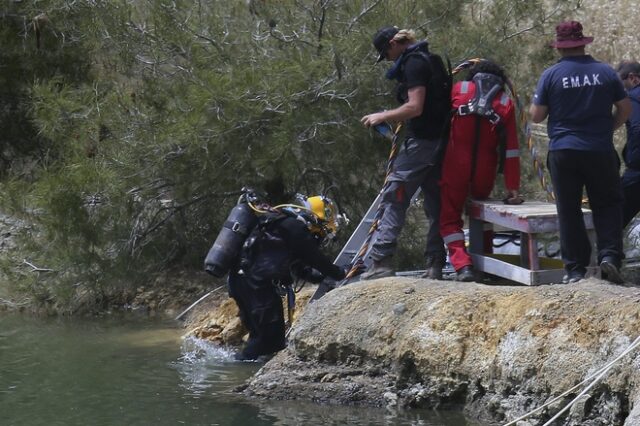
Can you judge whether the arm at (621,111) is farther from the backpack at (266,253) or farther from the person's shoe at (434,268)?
the backpack at (266,253)

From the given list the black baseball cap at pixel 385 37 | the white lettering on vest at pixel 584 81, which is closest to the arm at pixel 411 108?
the black baseball cap at pixel 385 37

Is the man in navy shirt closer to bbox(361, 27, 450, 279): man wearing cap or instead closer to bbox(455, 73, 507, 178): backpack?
bbox(455, 73, 507, 178): backpack

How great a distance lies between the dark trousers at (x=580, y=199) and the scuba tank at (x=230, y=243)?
2480 millimetres

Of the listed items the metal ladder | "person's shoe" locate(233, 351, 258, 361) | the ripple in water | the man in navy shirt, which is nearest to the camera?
the man in navy shirt

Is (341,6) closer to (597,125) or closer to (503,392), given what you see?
(597,125)

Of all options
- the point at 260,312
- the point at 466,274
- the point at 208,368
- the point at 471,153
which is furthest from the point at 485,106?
the point at 208,368

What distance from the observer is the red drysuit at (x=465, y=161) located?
26.1 feet

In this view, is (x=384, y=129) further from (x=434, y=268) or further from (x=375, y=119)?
(x=434, y=268)

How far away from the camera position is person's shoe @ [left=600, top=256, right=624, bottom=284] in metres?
7.07

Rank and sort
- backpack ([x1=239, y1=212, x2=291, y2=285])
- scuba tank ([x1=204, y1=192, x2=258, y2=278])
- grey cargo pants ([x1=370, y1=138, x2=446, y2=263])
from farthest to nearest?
1. backpack ([x1=239, y1=212, x2=291, y2=285])
2. scuba tank ([x1=204, y1=192, x2=258, y2=278])
3. grey cargo pants ([x1=370, y1=138, x2=446, y2=263])

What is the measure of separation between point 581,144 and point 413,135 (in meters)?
1.37

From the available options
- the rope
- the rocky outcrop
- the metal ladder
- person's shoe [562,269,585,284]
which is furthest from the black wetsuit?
the rope

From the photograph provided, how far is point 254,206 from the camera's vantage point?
28.7ft

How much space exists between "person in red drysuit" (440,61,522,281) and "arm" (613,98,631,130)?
0.87 meters
